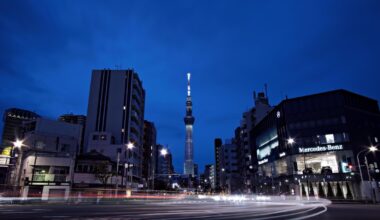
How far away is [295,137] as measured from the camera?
71.2 meters

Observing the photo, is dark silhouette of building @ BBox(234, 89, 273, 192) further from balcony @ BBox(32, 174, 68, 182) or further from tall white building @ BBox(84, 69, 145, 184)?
balcony @ BBox(32, 174, 68, 182)

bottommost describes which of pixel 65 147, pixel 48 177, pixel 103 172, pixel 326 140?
pixel 48 177

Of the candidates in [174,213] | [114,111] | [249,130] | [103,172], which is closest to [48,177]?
[103,172]

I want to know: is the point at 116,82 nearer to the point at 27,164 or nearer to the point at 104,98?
the point at 104,98

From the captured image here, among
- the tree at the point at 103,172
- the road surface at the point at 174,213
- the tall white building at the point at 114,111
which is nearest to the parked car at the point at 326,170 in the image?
the road surface at the point at 174,213

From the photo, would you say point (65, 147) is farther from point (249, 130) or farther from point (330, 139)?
point (249, 130)

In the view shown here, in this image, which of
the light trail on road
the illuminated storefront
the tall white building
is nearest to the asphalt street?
the light trail on road

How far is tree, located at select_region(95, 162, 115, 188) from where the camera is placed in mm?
60619

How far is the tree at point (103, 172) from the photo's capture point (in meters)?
60.6

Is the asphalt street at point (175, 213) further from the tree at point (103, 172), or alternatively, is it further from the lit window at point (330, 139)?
the lit window at point (330, 139)

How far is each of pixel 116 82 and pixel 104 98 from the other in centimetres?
595

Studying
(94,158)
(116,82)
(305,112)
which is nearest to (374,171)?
(305,112)

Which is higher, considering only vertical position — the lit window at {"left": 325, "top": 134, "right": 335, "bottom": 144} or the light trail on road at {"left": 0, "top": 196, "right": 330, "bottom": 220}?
the lit window at {"left": 325, "top": 134, "right": 335, "bottom": 144}

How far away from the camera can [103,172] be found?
6169 cm
